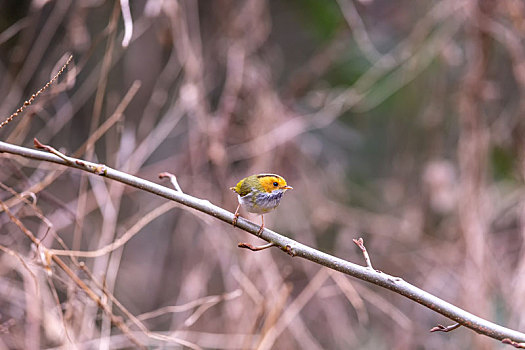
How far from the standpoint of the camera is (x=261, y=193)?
2.04m

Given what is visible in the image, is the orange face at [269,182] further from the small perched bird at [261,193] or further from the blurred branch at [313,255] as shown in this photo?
the blurred branch at [313,255]

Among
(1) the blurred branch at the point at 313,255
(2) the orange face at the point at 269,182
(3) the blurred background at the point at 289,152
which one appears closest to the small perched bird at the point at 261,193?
(2) the orange face at the point at 269,182

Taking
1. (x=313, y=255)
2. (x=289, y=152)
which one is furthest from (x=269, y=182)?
(x=289, y=152)

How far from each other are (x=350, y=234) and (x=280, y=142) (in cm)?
103

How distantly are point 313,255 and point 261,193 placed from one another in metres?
0.55

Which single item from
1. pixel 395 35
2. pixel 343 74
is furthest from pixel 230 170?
pixel 395 35

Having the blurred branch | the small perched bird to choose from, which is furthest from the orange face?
the blurred branch

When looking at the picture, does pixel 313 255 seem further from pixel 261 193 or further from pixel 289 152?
pixel 289 152

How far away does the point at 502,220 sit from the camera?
4352 mm

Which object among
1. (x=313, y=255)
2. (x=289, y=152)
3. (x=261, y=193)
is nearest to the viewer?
(x=313, y=255)

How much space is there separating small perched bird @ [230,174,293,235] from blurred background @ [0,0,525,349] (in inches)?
39.8

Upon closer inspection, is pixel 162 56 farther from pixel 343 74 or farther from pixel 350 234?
pixel 350 234

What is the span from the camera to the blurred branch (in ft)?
4.84

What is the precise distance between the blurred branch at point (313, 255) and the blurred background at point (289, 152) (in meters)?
1.50
